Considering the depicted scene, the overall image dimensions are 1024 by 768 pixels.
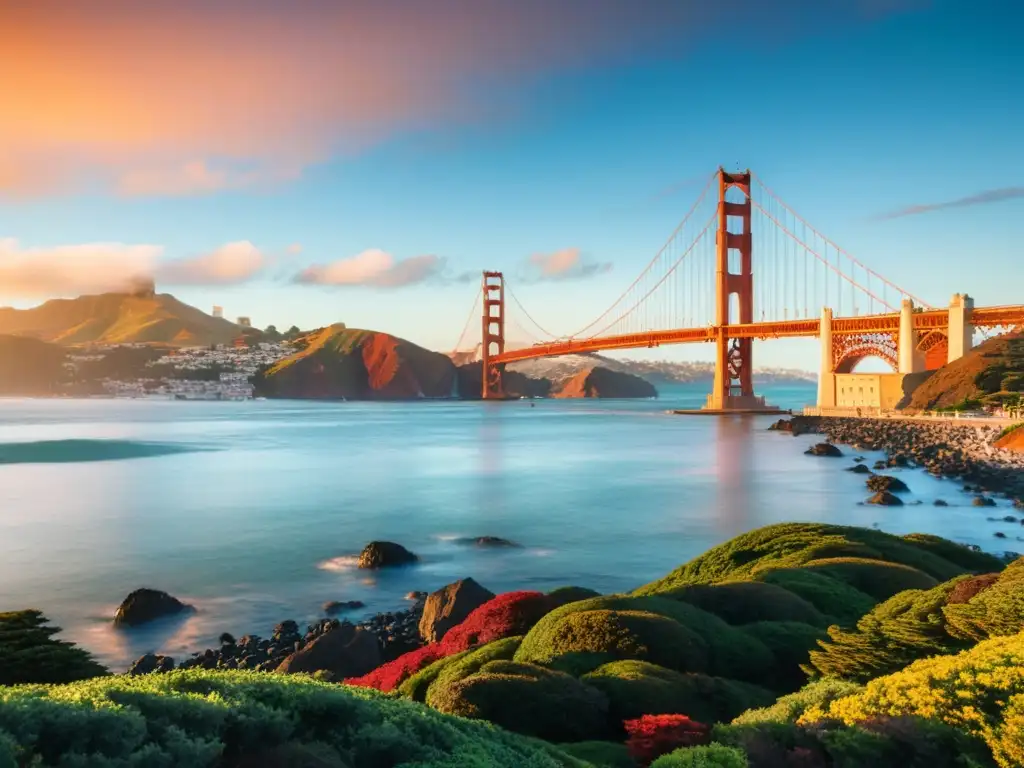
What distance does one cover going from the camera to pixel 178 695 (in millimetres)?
4160

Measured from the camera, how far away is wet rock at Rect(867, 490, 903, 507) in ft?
97.5

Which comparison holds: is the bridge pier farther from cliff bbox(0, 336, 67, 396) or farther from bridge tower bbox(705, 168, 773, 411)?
cliff bbox(0, 336, 67, 396)

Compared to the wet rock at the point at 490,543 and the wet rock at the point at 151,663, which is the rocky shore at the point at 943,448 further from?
the wet rock at the point at 151,663

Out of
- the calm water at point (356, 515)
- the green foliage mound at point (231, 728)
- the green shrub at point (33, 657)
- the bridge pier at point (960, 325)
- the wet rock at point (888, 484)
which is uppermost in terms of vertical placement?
the bridge pier at point (960, 325)

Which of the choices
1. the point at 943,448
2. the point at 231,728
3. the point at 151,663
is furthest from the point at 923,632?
the point at 943,448

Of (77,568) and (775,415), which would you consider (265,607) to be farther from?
(775,415)

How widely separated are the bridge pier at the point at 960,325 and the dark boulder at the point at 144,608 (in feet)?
210

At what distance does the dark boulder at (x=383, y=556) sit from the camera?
20625mm

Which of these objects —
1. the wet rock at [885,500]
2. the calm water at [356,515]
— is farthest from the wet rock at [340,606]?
the wet rock at [885,500]

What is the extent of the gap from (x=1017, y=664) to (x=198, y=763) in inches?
207

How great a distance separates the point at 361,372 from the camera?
17800cm

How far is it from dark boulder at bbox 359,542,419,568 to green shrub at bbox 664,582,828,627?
12.3 m

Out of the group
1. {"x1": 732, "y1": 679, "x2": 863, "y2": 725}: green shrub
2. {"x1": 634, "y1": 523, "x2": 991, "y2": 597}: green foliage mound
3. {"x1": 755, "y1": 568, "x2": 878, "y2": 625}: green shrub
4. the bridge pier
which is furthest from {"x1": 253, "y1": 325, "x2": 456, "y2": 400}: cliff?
{"x1": 732, "y1": 679, "x2": 863, "y2": 725}: green shrub

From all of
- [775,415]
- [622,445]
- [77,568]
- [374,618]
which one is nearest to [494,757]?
[374,618]
